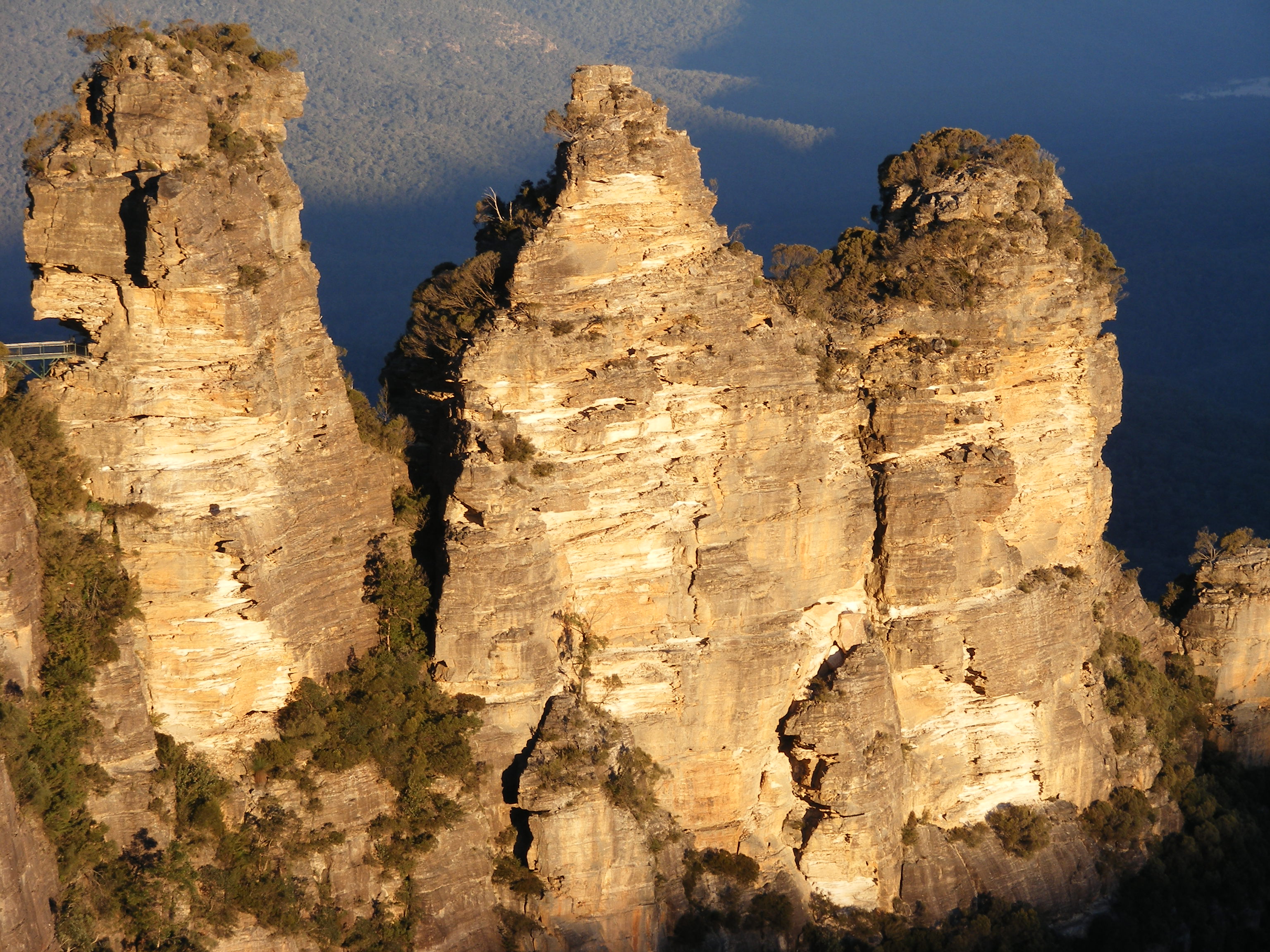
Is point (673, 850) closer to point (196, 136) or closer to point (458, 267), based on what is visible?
point (458, 267)

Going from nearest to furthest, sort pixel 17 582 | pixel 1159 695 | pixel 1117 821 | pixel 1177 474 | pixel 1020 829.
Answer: pixel 17 582
pixel 1020 829
pixel 1117 821
pixel 1159 695
pixel 1177 474

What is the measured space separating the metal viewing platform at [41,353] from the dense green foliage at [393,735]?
881cm

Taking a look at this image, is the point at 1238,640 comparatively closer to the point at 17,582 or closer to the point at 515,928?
the point at 515,928

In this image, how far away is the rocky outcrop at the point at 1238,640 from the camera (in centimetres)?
4634

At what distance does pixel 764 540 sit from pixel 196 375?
45.8ft

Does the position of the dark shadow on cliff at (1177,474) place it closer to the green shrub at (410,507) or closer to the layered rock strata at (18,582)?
the green shrub at (410,507)

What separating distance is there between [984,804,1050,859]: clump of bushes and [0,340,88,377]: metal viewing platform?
27.0 metres

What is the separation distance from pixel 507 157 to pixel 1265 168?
245 feet

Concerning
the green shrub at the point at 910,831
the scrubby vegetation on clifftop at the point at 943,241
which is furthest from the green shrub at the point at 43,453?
the green shrub at the point at 910,831

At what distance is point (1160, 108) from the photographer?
528 ft

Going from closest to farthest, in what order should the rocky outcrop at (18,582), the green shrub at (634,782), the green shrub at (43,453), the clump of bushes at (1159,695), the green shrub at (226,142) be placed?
the rocky outcrop at (18,582) < the green shrub at (43,453) < the green shrub at (226,142) < the green shrub at (634,782) < the clump of bushes at (1159,695)

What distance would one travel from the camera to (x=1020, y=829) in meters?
40.2

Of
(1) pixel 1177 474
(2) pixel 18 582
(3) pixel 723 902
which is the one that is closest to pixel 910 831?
(3) pixel 723 902

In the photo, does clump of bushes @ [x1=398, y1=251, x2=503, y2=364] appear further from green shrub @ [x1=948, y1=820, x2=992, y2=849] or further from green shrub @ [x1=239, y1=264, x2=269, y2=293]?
green shrub @ [x1=948, y1=820, x2=992, y2=849]
